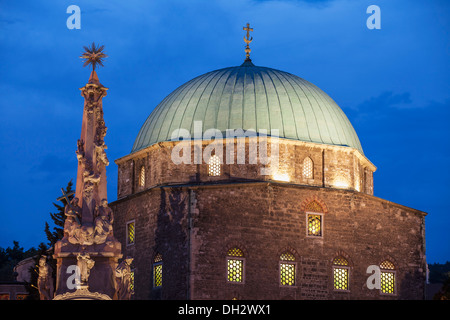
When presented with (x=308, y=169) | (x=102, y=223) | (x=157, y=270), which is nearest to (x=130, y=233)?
(x=157, y=270)

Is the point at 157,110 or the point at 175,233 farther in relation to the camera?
the point at 157,110

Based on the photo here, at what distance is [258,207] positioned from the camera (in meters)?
37.6

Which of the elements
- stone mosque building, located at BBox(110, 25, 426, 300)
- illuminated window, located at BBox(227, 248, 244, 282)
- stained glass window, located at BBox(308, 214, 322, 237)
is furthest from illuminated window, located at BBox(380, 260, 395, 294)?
illuminated window, located at BBox(227, 248, 244, 282)

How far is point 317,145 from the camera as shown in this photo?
130 feet

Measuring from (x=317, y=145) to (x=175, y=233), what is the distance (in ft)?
25.1

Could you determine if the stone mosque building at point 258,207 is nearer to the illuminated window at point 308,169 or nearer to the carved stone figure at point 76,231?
the illuminated window at point 308,169

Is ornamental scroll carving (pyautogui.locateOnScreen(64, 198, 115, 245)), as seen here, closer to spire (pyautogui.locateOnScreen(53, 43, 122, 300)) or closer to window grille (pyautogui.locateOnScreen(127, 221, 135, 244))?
spire (pyautogui.locateOnScreen(53, 43, 122, 300))

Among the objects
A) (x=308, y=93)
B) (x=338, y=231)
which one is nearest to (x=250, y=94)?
(x=308, y=93)

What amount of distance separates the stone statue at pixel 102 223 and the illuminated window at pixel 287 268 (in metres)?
12.4

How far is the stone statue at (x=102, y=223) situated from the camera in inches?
1036

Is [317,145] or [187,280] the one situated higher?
[317,145]

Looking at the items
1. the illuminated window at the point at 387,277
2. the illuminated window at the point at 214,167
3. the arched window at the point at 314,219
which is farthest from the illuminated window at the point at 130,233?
the illuminated window at the point at 387,277
